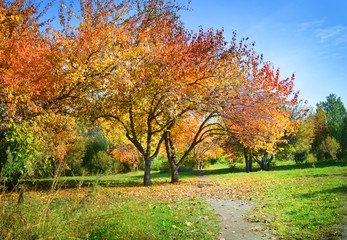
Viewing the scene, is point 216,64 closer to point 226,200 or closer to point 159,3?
point 159,3

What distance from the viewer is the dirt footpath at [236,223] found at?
5832mm

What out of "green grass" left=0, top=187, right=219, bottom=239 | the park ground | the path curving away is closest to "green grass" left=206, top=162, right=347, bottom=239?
the park ground

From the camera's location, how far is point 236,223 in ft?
22.7

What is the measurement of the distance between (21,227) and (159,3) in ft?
40.0

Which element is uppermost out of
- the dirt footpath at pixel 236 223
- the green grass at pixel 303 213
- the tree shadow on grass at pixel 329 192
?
the tree shadow on grass at pixel 329 192

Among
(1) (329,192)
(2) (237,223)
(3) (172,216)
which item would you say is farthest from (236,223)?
(1) (329,192)

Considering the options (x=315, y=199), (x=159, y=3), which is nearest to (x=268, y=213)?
(x=315, y=199)

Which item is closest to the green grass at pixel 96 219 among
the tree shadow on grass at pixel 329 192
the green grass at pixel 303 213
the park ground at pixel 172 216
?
the park ground at pixel 172 216

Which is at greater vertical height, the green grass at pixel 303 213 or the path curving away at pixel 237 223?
the green grass at pixel 303 213

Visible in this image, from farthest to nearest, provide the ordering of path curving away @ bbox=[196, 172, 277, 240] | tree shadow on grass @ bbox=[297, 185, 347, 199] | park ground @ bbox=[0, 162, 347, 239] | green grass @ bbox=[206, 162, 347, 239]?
1. tree shadow on grass @ bbox=[297, 185, 347, 199]
2. path curving away @ bbox=[196, 172, 277, 240]
3. green grass @ bbox=[206, 162, 347, 239]
4. park ground @ bbox=[0, 162, 347, 239]

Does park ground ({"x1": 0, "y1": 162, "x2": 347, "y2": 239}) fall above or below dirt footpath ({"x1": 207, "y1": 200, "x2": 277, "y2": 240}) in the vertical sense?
above

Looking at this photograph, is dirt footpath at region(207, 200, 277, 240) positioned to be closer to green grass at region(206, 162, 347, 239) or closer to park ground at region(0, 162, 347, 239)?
park ground at region(0, 162, 347, 239)

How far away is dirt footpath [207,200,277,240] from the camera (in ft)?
19.1

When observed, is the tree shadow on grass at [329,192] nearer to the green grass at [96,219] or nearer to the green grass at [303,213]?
the green grass at [303,213]
